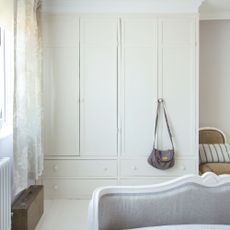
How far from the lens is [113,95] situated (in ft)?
13.0

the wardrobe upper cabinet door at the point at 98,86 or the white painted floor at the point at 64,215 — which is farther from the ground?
the wardrobe upper cabinet door at the point at 98,86

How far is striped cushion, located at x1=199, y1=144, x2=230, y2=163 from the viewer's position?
4.04 metres

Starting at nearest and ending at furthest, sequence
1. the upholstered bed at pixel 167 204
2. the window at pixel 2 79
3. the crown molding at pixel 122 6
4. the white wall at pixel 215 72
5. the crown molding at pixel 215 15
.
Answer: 1. the upholstered bed at pixel 167 204
2. the window at pixel 2 79
3. the crown molding at pixel 122 6
4. the crown molding at pixel 215 15
5. the white wall at pixel 215 72

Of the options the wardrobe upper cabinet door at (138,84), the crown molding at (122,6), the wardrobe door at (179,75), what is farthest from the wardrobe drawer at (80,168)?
the crown molding at (122,6)

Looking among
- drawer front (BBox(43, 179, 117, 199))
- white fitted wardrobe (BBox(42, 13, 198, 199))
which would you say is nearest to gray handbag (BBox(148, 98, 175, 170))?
white fitted wardrobe (BBox(42, 13, 198, 199))

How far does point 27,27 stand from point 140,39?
1.43 metres

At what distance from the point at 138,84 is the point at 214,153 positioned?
132cm

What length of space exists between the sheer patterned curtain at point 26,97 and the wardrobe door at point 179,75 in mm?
1537

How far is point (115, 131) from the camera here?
4.00 meters

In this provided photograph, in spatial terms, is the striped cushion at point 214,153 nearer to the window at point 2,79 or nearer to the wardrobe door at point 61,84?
the wardrobe door at point 61,84

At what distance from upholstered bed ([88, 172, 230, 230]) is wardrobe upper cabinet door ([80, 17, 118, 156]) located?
211 cm

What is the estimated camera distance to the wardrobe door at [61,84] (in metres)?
3.94

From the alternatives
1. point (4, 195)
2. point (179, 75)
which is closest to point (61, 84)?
point (179, 75)

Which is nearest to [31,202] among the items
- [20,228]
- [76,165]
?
[20,228]
